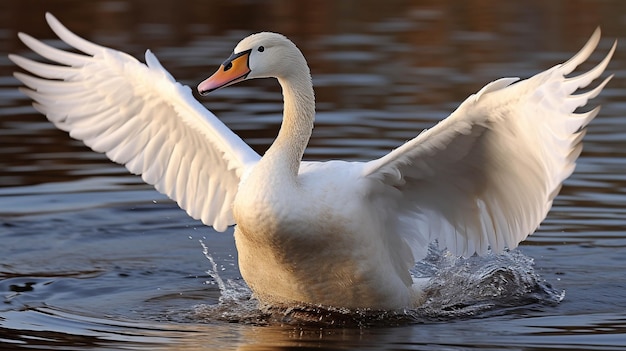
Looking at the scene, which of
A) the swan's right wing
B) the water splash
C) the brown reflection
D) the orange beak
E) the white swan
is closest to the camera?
the white swan

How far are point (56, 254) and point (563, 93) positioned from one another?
4.60m

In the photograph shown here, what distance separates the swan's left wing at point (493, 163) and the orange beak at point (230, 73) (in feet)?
3.09

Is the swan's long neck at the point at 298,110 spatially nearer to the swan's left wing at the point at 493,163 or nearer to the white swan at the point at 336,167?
the white swan at the point at 336,167

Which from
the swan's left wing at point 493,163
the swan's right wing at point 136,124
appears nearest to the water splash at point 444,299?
the swan's left wing at point 493,163

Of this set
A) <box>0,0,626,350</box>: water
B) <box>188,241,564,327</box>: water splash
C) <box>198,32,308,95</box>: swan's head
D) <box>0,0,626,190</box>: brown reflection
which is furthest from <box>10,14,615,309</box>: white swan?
<box>0,0,626,190</box>: brown reflection

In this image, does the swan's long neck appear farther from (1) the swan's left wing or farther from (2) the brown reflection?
(2) the brown reflection

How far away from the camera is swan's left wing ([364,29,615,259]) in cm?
720

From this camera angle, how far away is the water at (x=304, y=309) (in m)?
8.12

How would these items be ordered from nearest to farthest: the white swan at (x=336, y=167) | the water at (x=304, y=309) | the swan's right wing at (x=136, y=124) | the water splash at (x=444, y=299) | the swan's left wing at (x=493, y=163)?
the swan's left wing at (x=493, y=163) → the white swan at (x=336, y=167) → the water at (x=304, y=309) → the water splash at (x=444, y=299) → the swan's right wing at (x=136, y=124)

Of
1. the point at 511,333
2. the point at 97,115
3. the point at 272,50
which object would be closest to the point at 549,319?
the point at 511,333

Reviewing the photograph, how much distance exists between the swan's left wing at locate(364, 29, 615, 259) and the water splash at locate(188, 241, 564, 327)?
0.43 metres

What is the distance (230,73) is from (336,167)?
0.87m

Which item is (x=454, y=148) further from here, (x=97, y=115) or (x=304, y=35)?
(x=304, y=35)

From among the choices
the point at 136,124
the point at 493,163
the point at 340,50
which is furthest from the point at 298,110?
the point at 340,50
